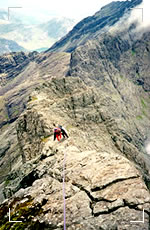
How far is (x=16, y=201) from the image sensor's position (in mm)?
23125

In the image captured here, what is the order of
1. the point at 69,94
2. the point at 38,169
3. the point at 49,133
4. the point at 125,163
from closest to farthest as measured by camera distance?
the point at 125,163 < the point at 38,169 < the point at 49,133 < the point at 69,94

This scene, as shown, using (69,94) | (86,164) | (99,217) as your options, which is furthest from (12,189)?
(69,94)

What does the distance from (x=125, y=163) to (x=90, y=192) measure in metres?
6.40

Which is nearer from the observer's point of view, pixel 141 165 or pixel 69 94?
pixel 141 165

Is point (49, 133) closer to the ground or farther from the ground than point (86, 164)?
farther from the ground

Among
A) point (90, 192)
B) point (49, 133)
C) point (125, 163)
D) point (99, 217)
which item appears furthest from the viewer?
point (49, 133)

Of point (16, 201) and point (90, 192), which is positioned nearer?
point (90, 192)

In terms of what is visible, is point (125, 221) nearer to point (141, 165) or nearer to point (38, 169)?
point (38, 169)

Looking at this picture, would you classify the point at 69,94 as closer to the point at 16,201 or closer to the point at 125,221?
the point at 16,201

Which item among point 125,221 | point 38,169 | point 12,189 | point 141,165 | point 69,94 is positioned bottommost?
point 125,221

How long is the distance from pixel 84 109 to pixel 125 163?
48736 mm

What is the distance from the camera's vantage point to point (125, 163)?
25.1m

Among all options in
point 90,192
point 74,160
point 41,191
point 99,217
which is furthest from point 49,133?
point 99,217

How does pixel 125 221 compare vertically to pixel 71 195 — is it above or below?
below
